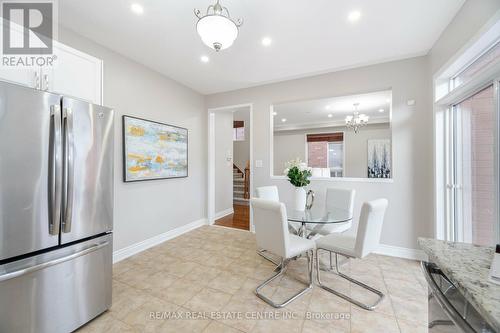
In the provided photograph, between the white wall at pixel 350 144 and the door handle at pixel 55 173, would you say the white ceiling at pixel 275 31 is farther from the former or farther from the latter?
the white wall at pixel 350 144

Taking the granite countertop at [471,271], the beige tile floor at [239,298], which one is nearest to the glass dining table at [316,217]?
the beige tile floor at [239,298]

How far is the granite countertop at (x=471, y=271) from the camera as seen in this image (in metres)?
0.60

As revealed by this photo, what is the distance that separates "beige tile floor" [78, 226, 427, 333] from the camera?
1.70 meters

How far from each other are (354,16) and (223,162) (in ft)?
13.0

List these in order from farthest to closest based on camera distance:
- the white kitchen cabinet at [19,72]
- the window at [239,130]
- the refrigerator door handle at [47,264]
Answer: the window at [239,130] → the white kitchen cabinet at [19,72] → the refrigerator door handle at [47,264]

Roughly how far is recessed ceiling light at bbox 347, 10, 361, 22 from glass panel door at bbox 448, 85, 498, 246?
1324 millimetres

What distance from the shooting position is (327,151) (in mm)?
8086

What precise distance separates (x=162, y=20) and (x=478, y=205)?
12.2ft

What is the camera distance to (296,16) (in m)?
2.09

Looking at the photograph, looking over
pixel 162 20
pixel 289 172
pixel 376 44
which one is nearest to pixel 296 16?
pixel 376 44

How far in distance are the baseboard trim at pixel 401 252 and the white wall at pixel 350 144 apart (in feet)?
16.5

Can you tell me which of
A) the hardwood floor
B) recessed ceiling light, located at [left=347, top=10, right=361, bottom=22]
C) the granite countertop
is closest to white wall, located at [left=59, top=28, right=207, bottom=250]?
the hardwood floor

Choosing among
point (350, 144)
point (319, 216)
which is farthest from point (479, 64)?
point (350, 144)
